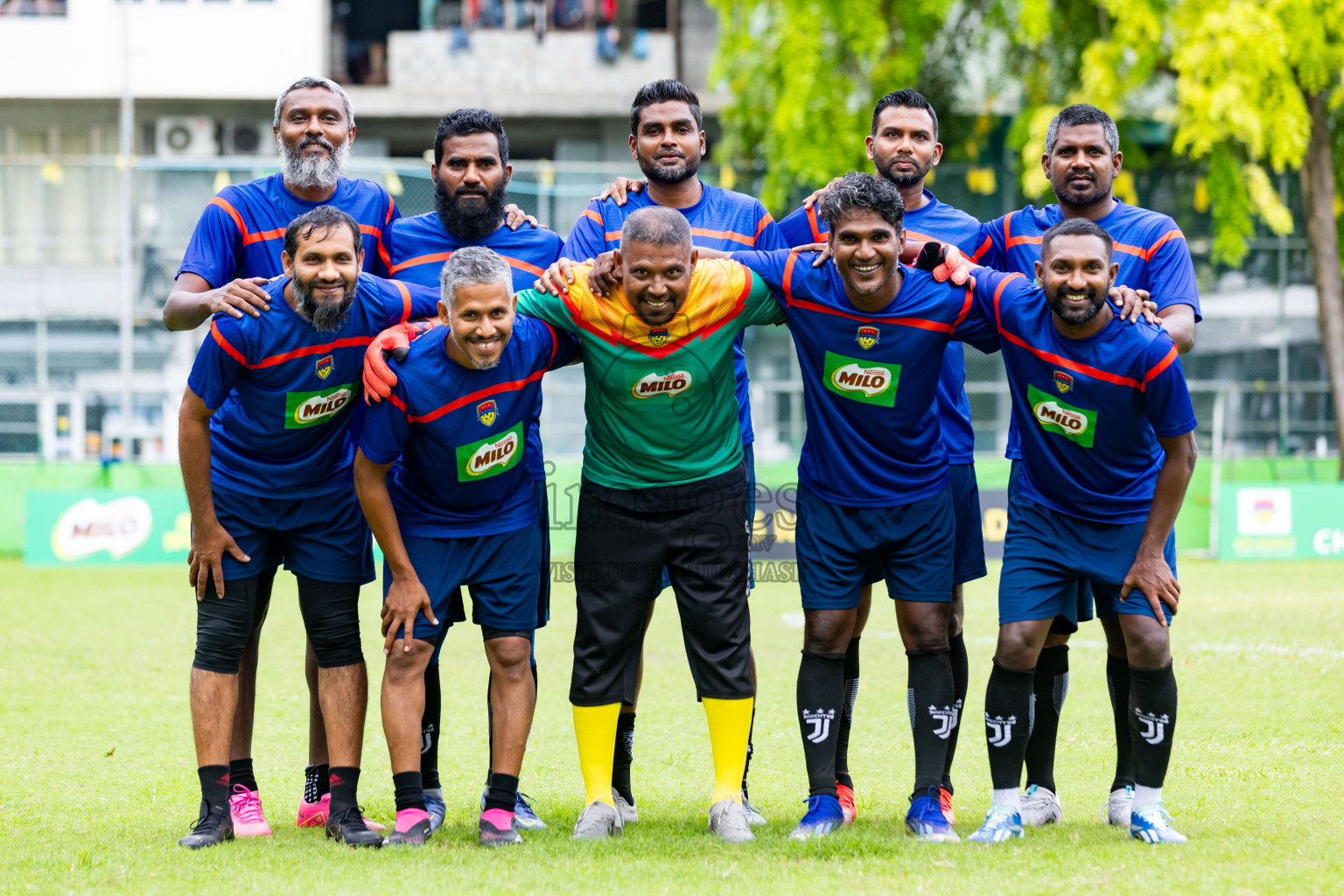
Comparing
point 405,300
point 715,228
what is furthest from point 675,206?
point 405,300

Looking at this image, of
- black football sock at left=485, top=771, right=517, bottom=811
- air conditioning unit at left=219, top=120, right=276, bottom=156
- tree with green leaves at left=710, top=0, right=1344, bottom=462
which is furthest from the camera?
air conditioning unit at left=219, top=120, right=276, bottom=156

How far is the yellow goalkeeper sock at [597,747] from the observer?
496cm

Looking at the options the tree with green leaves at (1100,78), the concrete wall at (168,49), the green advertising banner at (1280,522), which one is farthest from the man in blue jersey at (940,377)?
the concrete wall at (168,49)

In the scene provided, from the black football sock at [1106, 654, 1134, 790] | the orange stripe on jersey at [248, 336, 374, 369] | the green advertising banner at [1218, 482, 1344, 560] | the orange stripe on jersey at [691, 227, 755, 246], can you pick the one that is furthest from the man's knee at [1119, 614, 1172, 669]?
the green advertising banner at [1218, 482, 1344, 560]

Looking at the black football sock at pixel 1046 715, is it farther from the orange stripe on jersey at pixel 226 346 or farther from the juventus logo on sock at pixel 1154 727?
the orange stripe on jersey at pixel 226 346

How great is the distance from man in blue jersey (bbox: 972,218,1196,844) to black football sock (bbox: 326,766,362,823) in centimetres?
230

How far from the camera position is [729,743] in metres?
4.92

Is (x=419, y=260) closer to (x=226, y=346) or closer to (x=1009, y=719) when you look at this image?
(x=226, y=346)

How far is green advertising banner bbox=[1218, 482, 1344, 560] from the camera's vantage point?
645 inches

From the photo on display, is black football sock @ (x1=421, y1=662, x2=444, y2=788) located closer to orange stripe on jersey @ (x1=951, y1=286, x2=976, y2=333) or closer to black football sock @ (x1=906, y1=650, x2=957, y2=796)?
black football sock @ (x1=906, y1=650, x2=957, y2=796)

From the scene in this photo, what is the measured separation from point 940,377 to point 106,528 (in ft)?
44.0

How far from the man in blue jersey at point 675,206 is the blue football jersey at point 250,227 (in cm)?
90

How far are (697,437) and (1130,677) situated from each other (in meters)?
1.86

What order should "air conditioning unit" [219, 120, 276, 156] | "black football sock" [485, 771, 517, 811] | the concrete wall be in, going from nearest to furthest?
"black football sock" [485, 771, 517, 811] → the concrete wall → "air conditioning unit" [219, 120, 276, 156]
